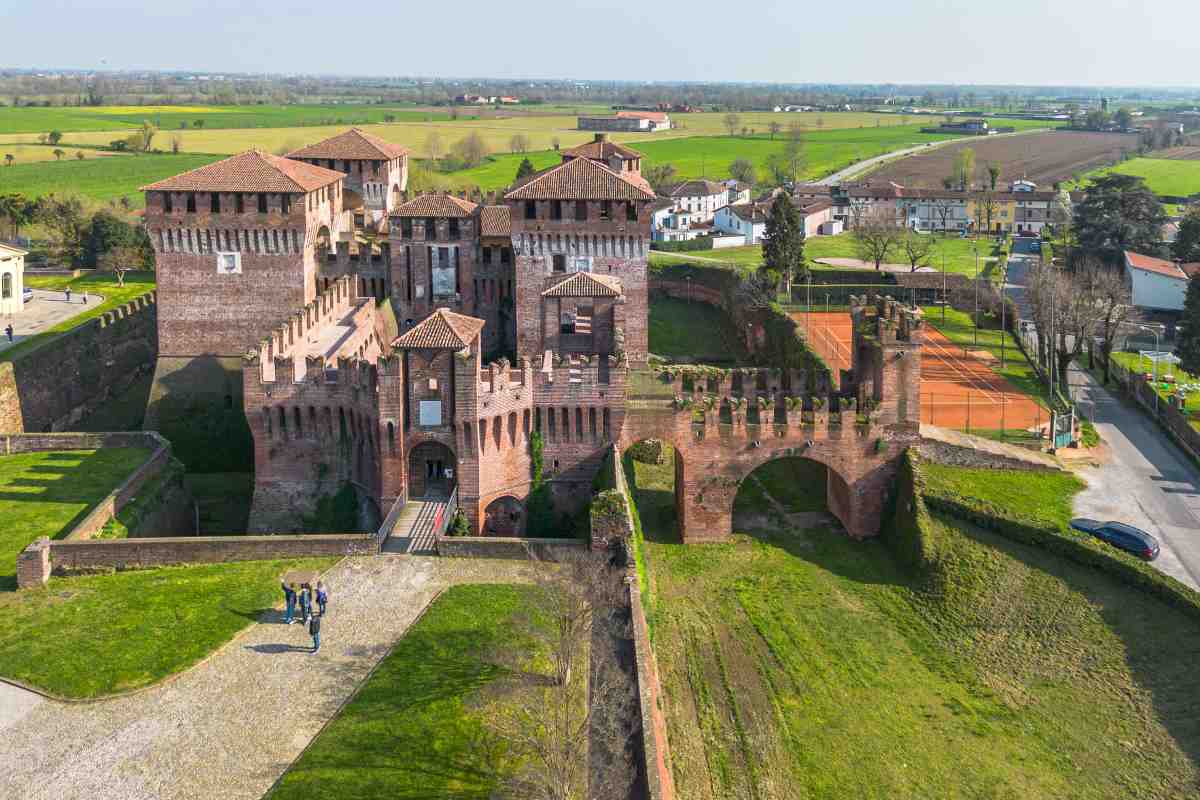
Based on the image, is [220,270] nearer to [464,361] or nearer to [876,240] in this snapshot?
[464,361]

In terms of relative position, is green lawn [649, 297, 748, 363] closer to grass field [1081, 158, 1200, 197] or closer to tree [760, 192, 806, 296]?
tree [760, 192, 806, 296]

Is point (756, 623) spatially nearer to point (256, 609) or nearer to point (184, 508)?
point (256, 609)

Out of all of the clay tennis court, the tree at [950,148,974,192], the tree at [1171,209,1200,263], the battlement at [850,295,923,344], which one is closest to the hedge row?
the battlement at [850,295,923,344]

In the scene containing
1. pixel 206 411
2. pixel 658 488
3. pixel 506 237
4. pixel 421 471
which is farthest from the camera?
pixel 506 237

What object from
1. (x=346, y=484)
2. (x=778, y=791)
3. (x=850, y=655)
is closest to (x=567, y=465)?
(x=346, y=484)

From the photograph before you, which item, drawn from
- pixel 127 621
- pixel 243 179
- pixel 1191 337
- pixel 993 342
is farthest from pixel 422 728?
pixel 993 342

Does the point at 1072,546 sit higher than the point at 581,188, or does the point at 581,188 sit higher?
the point at 581,188
